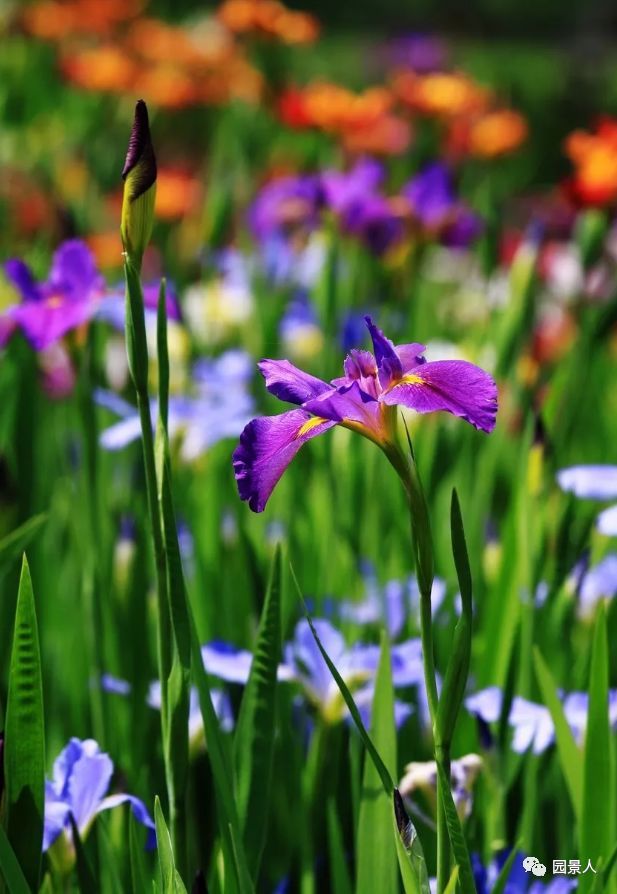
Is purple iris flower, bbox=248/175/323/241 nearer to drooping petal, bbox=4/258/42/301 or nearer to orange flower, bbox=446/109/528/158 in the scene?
orange flower, bbox=446/109/528/158

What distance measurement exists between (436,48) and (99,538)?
9.44 ft

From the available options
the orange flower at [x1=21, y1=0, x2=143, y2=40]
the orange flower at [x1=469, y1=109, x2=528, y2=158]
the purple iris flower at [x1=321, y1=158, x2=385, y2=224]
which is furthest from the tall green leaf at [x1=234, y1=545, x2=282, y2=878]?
the orange flower at [x1=21, y1=0, x2=143, y2=40]

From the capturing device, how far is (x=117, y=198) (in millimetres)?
2701

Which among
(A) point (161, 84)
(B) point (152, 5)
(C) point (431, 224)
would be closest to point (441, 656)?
(C) point (431, 224)

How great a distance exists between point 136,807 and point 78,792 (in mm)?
49

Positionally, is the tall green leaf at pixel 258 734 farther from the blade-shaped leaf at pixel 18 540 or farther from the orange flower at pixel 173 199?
the orange flower at pixel 173 199

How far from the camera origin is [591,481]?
909 millimetres

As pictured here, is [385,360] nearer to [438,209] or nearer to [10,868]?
[10,868]

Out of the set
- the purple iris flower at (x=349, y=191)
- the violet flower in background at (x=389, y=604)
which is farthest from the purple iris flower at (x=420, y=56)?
the violet flower in background at (x=389, y=604)

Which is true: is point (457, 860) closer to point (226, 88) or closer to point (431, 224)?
point (431, 224)

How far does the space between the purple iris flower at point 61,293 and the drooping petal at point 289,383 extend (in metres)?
0.41

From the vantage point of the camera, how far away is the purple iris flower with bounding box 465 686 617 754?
77 centimetres

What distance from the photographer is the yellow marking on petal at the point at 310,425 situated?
1.67ft

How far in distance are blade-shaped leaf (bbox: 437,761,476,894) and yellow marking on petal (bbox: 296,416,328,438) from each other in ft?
0.51
